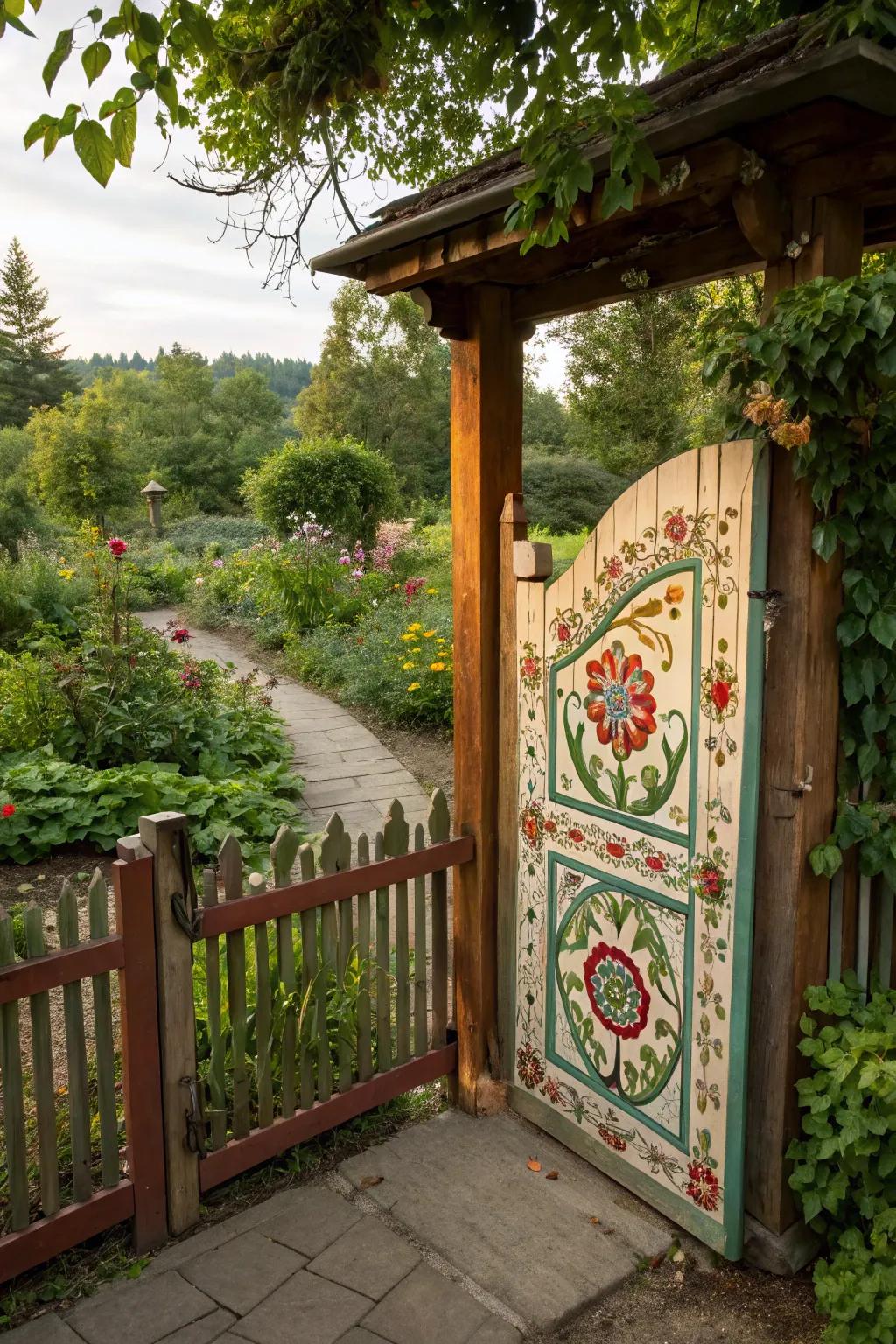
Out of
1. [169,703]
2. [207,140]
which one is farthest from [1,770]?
[207,140]

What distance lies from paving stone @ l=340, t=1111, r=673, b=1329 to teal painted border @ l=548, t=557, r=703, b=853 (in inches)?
44.9

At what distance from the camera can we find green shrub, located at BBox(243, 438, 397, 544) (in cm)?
1523

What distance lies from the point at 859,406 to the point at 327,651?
856cm

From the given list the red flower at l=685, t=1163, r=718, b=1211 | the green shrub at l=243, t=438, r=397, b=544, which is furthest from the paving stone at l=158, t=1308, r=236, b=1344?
the green shrub at l=243, t=438, r=397, b=544

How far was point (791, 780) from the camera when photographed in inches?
90.1

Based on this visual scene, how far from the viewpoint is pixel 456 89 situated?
690 centimetres

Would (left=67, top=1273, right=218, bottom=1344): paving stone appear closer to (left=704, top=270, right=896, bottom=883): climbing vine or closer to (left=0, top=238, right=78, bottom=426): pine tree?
(left=704, top=270, right=896, bottom=883): climbing vine

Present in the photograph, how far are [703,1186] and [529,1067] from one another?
30.4 inches

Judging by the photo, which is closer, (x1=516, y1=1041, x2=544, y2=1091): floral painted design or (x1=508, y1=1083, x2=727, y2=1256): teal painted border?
(x1=508, y1=1083, x2=727, y2=1256): teal painted border

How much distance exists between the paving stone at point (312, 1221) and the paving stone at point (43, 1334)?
54 centimetres

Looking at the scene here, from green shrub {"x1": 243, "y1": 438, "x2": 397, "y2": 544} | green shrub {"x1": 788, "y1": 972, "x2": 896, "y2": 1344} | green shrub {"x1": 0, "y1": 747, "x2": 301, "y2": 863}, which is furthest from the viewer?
green shrub {"x1": 243, "y1": 438, "x2": 397, "y2": 544}

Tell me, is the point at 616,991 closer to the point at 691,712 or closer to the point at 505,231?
the point at 691,712

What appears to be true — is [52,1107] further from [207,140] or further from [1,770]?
[207,140]

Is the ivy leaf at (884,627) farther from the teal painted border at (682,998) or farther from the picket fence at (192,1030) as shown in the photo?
the picket fence at (192,1030)
